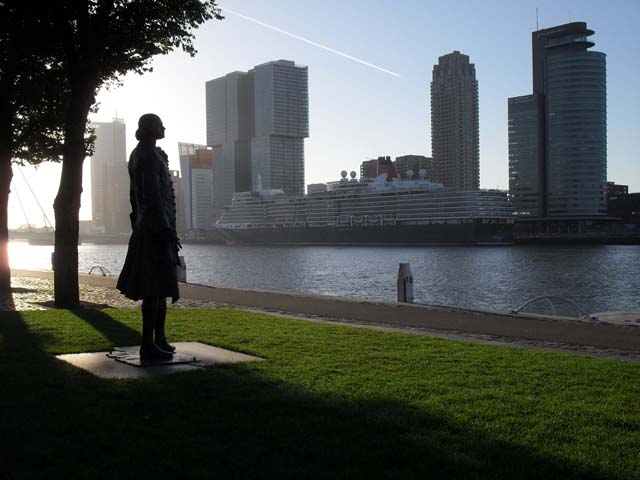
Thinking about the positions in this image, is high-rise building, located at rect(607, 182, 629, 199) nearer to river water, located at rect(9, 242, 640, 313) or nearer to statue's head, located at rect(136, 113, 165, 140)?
river water, located at rect(9, 242, 640, 313)

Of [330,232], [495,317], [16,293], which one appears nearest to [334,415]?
[495,317]

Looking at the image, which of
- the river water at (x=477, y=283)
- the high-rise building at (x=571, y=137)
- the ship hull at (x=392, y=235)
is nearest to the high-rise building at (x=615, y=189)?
the high-rise building at (x=571, y=137)

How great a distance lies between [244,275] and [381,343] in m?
42.8

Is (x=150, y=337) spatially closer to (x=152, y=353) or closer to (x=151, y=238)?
(x=152, y=353)

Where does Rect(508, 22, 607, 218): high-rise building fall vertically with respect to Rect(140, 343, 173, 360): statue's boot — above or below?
above

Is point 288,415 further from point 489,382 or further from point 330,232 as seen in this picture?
point 330,232

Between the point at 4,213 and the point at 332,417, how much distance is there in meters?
14.5

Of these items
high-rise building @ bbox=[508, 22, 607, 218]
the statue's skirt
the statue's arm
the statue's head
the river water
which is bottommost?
the river water

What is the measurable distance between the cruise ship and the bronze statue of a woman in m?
93.3

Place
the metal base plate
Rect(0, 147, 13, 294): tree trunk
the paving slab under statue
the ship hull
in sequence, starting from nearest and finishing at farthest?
the paving slab under statue, the metal base plate, Rect(0, 147, 13, 294): tree trunk, the ship hull

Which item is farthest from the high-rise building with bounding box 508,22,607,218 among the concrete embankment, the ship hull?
the concrete embankment

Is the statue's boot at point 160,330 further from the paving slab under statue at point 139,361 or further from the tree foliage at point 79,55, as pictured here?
the tree foliage at point 79,55

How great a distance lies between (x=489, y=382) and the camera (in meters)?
6.30

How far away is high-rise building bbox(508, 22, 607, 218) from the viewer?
148 meters
